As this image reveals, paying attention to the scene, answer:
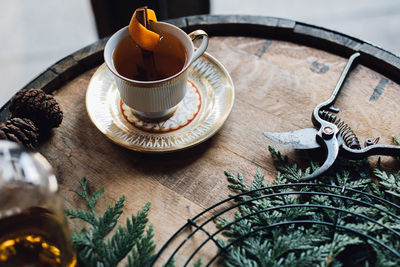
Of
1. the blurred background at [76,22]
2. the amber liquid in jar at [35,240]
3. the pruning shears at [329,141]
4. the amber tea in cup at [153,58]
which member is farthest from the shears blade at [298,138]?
the blurred background at [76,22]

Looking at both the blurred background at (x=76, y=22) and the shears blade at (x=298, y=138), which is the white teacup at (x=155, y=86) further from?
the blurred background at (x=76, y=22)

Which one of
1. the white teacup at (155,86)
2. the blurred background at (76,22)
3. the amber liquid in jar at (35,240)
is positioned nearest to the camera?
the amber liquid in jar at (35,240)

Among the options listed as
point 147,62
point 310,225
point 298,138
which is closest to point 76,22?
point 147,62

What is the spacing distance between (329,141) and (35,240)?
48 centimetres

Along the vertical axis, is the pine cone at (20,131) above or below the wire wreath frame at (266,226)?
above

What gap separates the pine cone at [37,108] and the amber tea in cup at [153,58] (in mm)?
131

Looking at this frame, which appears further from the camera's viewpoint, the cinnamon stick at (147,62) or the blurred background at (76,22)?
the blurred background at (76,22)

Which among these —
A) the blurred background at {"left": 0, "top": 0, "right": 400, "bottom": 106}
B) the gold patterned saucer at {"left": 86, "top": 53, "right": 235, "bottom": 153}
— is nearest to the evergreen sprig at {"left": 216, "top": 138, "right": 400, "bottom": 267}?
the gold patterned saucer at {"left": 86, "top": 53, "right": 235, "bottom": 153}

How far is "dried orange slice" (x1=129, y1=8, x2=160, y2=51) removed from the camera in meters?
0.66

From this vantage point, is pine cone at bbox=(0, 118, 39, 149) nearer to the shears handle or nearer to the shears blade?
the shears blade

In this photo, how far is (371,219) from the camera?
1.88 feet

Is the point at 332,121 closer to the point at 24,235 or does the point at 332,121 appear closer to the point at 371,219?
the point at 371,219

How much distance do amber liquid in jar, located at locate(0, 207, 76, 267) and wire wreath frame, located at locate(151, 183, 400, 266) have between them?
0.13m

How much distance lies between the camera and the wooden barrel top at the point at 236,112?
0.67 m
